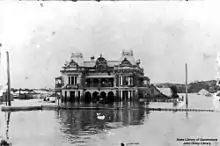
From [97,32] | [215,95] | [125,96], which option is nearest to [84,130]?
[125,96]

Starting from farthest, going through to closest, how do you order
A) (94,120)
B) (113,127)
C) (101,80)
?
(101,80)
(94,120)
(113,127)

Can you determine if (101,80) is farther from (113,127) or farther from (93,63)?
(113,127)

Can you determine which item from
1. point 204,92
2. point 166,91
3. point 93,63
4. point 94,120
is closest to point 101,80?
point 93,63

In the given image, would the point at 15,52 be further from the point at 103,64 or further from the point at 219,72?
the point at 219,72

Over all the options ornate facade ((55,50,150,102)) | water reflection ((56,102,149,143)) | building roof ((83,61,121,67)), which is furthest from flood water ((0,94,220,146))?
building roof ((83,61,121,67))

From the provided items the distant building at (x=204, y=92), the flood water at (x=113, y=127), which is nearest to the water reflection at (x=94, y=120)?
A: the flood water at (x=113, y=127)

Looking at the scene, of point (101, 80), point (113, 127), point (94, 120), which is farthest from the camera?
point (101, 80)

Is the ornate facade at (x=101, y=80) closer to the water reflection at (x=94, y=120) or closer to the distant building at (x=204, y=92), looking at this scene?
the water reflection at (x=94, y=120)
